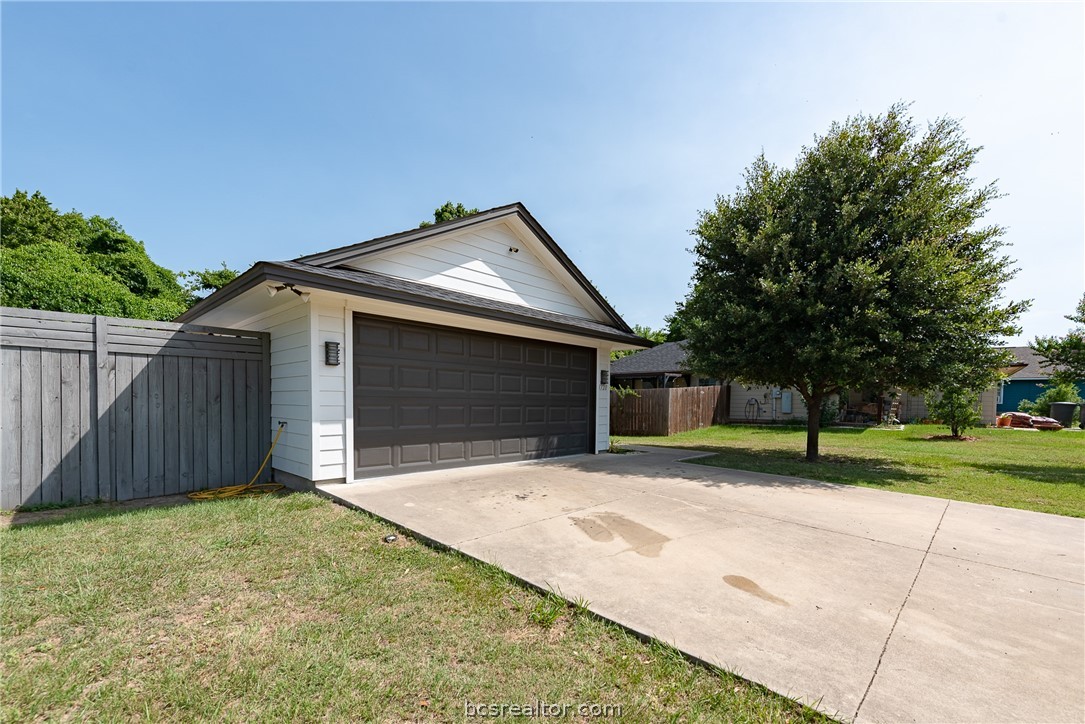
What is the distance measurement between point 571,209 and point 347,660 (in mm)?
12320

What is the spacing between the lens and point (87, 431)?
4.70 metres

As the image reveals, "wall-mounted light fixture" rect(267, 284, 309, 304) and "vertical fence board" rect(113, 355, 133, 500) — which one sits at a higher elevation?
"wall-mounted light fixture" rect(267, 284, 309, 304)

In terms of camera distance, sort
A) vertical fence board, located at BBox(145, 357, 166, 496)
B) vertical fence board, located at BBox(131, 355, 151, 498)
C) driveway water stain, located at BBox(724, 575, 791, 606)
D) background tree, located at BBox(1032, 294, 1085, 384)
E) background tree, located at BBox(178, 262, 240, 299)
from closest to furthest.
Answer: driveway water stain, located at BBox(724, 575, 791, 606) < vertical fence board, located at BBox(131, 355, 151, 498) < vertical fence board, located at BBox(145, 357, 166, 496) < background tree, located at BBox(1032, 294, 1085, 384) < background tree, located at BBox(178, 262, 240, 299)

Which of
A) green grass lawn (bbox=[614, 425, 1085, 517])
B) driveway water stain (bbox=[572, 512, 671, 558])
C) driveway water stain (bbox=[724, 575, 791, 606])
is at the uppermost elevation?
driveway water stain (bbox=[724, 575, 791, 606])

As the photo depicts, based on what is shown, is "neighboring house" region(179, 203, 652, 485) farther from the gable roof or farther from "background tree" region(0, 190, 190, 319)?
"background tree" region(0, 190, 190, 319)

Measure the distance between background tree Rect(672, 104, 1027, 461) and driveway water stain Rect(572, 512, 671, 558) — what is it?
209 inches

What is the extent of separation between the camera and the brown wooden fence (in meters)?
14.6

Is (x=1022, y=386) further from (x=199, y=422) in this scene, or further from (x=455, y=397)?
(x=199, y=422)

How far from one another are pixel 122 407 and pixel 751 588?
21.4 feet

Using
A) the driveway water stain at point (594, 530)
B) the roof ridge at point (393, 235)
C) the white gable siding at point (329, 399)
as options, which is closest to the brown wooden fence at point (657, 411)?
the roof ridge at point (393, 235)

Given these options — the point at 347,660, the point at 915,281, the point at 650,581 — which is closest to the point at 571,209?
the point at 915,281

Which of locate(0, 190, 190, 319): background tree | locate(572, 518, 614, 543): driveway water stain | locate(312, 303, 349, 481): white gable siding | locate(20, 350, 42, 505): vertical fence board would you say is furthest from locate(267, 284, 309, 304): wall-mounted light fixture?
locate(0, 190, 190, 319): background tree

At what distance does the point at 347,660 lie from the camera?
79.4 inches

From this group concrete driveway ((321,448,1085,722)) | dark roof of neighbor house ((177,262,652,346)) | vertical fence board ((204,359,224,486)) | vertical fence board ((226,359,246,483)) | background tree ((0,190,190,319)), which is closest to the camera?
concrete driveway ((321,448,1085,722))
